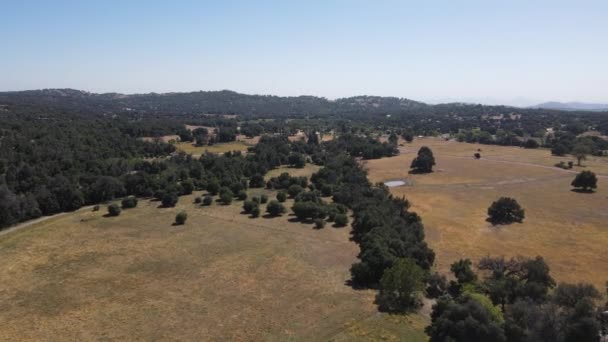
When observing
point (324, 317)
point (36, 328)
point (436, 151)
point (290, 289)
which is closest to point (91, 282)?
point (36, 328)

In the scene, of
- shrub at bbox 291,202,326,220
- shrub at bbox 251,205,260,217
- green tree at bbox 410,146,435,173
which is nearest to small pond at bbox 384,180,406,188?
green tree at bbox 410,146,435,173

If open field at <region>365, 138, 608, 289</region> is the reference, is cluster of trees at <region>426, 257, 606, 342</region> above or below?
above

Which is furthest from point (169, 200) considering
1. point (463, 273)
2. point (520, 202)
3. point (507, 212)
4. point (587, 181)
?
point (587, 181)

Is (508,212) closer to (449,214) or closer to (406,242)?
(449,214)

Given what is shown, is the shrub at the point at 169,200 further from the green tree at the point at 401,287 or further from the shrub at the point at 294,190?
the green tree at the point at 401,287

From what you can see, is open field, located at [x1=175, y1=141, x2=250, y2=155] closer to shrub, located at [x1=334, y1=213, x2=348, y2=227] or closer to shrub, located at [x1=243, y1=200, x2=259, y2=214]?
shrub, located at [x1=243, y1=200, x2=259, y2=214]

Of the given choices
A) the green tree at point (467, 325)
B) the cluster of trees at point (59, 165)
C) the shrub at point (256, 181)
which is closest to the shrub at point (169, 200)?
the cluster of trees at point (59, 165)
